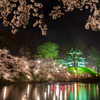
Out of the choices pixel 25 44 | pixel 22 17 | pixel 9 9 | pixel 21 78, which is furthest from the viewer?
pixel 25 44

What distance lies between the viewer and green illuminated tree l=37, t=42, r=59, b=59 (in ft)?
158

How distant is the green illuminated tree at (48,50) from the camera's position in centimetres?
4822

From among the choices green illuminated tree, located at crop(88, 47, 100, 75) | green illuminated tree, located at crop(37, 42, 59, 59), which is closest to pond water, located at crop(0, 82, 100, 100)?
green illuminated tree, located at crop(37, 42, 59, 59)

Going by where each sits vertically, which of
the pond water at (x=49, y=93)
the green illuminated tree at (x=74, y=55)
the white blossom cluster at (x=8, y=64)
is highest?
the green illuminated tree at (x=74, y=55)

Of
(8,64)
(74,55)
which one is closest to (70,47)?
(74,55)

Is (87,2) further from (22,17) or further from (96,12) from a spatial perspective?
(22,17)

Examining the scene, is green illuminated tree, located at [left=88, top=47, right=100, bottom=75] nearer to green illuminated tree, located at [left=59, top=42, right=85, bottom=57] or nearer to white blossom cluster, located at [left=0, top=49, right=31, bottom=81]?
green illuminated tree, located at [left=59, top=42, right=85, bottom=57]

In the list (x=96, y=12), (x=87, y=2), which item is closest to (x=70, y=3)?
(x=87, y=2)

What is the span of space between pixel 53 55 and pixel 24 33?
42.6 feet

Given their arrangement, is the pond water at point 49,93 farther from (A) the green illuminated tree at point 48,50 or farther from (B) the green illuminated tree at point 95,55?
(B) the green illuminated tree at point 95,55

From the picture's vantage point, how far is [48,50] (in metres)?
48.9

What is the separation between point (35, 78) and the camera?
33.3 m

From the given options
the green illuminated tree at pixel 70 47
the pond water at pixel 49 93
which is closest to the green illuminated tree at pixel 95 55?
the green illuminated tree at pixel 70 47

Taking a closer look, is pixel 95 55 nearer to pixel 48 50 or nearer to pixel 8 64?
pixel 48 50
